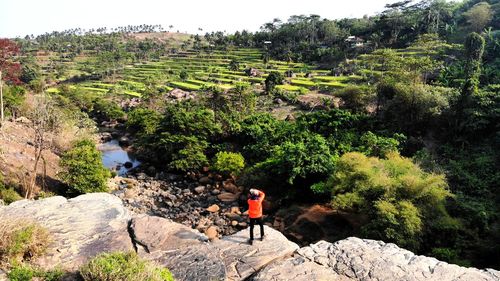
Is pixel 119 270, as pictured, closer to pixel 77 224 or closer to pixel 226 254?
pixel 226 254

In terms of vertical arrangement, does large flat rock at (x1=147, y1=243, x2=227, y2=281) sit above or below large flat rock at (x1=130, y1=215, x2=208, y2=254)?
below

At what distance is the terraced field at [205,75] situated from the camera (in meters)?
56.9

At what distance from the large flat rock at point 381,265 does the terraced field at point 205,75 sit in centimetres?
4008

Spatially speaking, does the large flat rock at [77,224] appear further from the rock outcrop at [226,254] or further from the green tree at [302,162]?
the green tree at [302,162]

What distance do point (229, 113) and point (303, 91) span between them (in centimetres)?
1699

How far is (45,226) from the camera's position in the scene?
11797 millimetres

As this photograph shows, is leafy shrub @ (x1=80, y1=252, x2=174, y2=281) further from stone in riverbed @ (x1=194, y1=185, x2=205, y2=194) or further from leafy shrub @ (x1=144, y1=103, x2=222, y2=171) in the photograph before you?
leafy shrub @ (x1=144, y1=103, x2=222, y2=171)

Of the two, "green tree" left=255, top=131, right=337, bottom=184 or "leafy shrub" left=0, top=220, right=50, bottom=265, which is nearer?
"leafy shrub" left=0, top=220, right=50, bottom=265

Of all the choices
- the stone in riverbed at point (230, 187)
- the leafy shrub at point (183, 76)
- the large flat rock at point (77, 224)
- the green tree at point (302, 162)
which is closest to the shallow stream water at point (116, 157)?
the stone in riverbed at point (230, 187)

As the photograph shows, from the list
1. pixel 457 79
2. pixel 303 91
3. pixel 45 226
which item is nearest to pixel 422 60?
pixel 457 79

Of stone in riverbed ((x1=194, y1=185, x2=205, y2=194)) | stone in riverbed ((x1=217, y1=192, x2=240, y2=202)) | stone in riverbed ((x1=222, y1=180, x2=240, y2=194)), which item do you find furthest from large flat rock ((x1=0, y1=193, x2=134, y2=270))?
stone in riverbed ((x1=222, y1=180, x2=240, y2=194))

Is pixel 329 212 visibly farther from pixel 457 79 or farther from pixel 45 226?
pixel 457 79

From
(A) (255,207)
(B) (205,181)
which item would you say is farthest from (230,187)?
(A) (255,207)

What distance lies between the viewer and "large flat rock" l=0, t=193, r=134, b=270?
1060 cm
